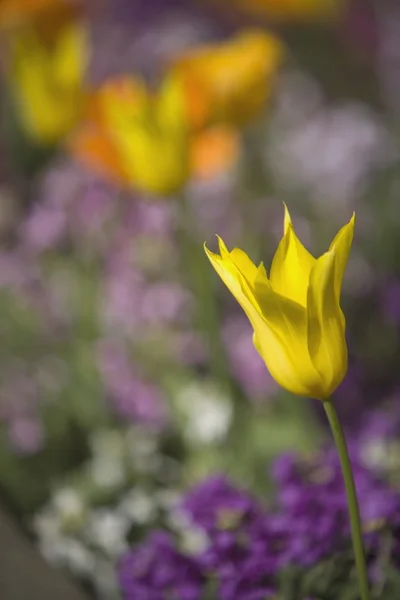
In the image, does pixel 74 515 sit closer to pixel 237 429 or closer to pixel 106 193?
pixel 237 429

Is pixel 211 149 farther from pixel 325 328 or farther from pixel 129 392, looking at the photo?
pixel 325 328

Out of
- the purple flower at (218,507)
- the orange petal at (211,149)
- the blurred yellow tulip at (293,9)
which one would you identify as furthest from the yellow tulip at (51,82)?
the blurred yellow tulip at (293,9)

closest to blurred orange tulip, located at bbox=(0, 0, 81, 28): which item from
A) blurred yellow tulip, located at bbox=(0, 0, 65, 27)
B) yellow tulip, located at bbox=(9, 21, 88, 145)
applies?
blurred yellow tulip, located at bbox=(0, 0, 65, 27)

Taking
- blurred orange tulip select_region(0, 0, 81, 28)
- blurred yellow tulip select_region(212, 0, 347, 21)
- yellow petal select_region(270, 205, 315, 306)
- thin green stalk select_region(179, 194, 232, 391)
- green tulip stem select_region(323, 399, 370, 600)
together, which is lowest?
thin green stalk select_region(179, 194, 232, 391)

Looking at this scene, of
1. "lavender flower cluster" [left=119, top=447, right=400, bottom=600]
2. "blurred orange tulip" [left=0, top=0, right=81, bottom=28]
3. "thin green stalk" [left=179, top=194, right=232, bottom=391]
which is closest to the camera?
"lavender flower cluster" [left=119, top=447, right=400, bottom=600]

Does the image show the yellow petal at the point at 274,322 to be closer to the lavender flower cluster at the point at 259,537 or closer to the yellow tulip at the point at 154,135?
the lavender flower cluster at the point at 259,537

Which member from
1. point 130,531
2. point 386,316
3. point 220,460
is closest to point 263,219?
point 386,316

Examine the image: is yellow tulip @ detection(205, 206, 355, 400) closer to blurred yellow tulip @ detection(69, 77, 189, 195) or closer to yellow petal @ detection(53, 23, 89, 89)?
blurred yellow tulip @ detection(69, 77, 189, 195)
